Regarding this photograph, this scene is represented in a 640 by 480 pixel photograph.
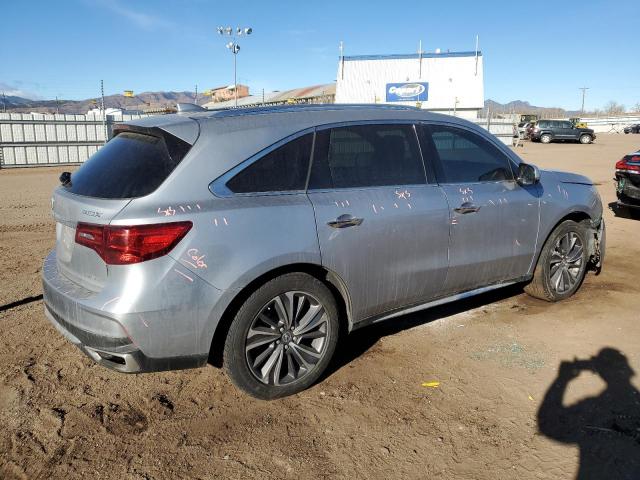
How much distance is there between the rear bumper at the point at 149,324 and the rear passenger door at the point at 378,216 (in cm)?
81

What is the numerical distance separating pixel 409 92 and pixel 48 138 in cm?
3131

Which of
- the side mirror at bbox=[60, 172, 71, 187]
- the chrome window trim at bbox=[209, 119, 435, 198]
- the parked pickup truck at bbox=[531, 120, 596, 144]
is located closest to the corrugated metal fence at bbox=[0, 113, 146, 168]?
the side mirror at bbox=[60, 172, 71, 187]

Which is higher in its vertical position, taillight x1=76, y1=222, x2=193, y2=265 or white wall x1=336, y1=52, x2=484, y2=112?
white wall x1=336, y1=52, x2=484, y2=112

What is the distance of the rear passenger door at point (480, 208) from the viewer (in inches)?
152

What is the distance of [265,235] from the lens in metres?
2.93

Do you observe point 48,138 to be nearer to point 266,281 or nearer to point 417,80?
point 266,281

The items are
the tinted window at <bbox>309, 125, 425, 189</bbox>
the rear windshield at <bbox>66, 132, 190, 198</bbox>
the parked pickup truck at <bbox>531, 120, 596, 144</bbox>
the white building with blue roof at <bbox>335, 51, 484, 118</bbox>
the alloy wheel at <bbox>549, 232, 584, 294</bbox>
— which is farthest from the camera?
the white building with blue roof at <bbox>335, 51, 484, 118</bbox>

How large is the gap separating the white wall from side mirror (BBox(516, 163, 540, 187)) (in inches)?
1599

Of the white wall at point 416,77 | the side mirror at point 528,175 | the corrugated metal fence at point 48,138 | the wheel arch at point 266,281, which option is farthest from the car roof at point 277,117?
the white wall at point 416,77

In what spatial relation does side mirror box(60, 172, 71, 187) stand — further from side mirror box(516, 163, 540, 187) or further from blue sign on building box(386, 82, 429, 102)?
blue sign on building box(386, 82, 429, 102)

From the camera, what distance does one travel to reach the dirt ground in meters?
2.62

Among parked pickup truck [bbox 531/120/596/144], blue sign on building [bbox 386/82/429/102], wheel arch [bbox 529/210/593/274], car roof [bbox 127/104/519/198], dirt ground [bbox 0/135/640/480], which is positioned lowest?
dirt ground [bbox 0/135/640/480]

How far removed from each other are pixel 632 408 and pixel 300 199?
7.56 ft

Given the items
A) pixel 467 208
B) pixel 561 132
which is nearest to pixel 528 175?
pixel 467 208
